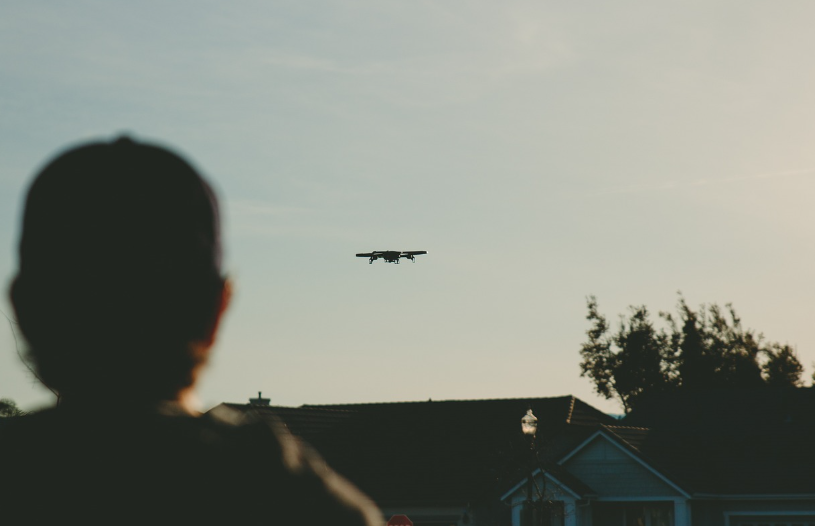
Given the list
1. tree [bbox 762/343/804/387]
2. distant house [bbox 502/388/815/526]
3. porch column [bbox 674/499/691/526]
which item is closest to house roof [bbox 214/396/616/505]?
distant house [bbox 502/388/815/526]

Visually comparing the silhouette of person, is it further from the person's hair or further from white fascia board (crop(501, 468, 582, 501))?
white fascia board (crop(501, 468, 582, 501))

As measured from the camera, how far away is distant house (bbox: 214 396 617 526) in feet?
134

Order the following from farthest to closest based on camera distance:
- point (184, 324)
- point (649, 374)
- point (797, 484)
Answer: point (649, 374)
point (797, 484)
point (184, 324)

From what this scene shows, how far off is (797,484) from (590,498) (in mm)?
6995

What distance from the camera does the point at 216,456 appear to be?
4.11 feet

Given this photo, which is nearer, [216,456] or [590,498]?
[216,456]

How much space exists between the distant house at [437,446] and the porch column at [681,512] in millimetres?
5449

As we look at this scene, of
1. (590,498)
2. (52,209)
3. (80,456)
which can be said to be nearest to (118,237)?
(52,209)

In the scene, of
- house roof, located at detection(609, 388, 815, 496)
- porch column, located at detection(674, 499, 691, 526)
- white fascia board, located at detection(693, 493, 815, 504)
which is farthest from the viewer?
house roof, located at detection(609, 388, 815, 496)

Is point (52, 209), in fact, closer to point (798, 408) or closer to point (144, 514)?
point (144, 514)

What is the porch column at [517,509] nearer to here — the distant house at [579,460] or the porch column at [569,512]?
the distant house at [579,460]

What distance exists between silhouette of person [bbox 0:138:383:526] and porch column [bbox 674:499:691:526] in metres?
38.4

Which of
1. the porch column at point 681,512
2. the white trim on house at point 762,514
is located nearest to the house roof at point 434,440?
the porch column at point 681,512

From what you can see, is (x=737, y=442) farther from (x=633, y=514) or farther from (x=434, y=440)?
(x=434, y=440)
